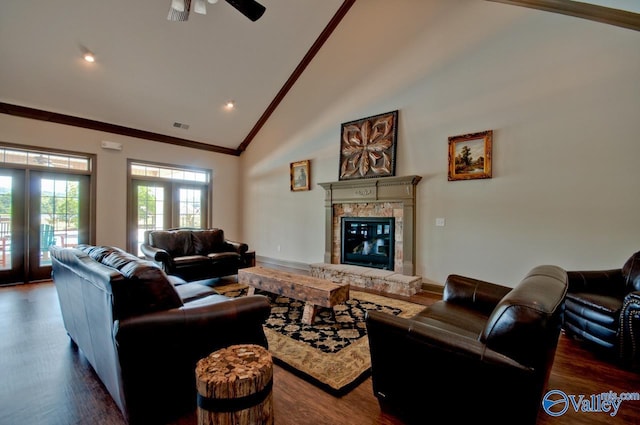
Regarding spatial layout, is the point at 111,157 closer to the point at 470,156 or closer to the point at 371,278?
the point at 371,278

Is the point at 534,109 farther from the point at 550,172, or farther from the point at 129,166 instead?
the point at 129,166

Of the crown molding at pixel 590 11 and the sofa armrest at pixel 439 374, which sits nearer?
the sofa armrest at pixel 439 374

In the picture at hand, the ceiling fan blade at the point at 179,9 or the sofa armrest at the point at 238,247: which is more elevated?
the ceiling fan blade at the point at 179,9

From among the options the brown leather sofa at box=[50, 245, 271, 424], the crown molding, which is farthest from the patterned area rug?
the crown molding

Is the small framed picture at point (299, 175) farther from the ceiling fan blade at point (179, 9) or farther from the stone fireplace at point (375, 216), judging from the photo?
the ceiling fan blade at point (179, 9)

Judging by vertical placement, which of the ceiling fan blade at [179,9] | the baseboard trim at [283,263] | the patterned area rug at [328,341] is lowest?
the patterned area rug at [328,341]

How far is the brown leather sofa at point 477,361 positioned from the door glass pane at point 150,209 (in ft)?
20.4

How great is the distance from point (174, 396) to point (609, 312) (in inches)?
133

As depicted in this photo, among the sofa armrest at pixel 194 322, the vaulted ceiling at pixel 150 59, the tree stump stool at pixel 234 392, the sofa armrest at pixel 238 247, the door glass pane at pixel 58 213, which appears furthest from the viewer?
the sofa armrest at pixel 238 247

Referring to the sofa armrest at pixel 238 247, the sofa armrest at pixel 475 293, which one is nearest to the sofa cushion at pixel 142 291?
the sofa armrest at pixel 475 293

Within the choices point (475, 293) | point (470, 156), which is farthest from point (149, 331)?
point (470, 156)

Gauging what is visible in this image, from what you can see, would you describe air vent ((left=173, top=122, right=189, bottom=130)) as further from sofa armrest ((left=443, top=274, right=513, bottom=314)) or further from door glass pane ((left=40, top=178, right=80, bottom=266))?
sofa armrest ((left=443, top=274, right=513, bottom=314))

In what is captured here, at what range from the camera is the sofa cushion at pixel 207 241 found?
17.4 feet

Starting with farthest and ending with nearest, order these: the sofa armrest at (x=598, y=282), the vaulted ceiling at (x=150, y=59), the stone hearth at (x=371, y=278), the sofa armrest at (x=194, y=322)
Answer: the stone hearth at (x=371, y=278) → the vaulted ceiling at (x=150, y=59) → the sofa armrest at (x=598, y=282) → the sofa armrest at (x=194, y=322)
